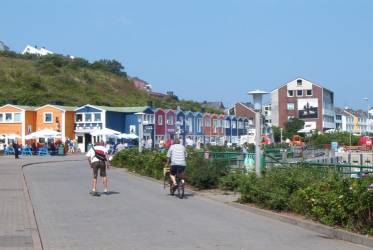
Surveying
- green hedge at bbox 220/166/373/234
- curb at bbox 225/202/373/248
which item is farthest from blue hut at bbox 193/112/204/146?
curb at bbox 225/202/373/248

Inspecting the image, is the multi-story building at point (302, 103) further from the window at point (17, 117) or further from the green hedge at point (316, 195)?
the green hedge at point (316, 195)

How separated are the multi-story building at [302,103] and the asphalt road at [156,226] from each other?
99.6 m

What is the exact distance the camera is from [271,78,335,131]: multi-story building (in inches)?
4636

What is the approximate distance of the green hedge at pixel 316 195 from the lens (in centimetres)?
1167

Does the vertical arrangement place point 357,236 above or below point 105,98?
below

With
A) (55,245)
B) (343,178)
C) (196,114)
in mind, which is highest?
(196,114)

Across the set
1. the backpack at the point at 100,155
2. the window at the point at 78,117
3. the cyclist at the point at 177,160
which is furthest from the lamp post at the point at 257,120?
the window at the point at 78,117

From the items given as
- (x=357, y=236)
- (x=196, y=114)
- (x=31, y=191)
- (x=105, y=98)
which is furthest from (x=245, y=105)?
(x=357, y=236)

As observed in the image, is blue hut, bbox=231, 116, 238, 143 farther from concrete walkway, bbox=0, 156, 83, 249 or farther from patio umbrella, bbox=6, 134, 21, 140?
concrete walkway, bbox=0, 156, 83, 249

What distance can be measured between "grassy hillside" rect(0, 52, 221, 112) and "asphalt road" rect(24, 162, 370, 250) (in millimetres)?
80204

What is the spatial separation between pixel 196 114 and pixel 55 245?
266 feet

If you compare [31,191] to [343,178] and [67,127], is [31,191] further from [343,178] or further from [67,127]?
[67,127]

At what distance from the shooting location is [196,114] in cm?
9156

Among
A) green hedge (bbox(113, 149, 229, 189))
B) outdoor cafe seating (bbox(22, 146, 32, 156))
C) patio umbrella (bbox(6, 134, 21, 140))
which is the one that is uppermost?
patio umbrella (bbox(6, 134, 21, 140))
